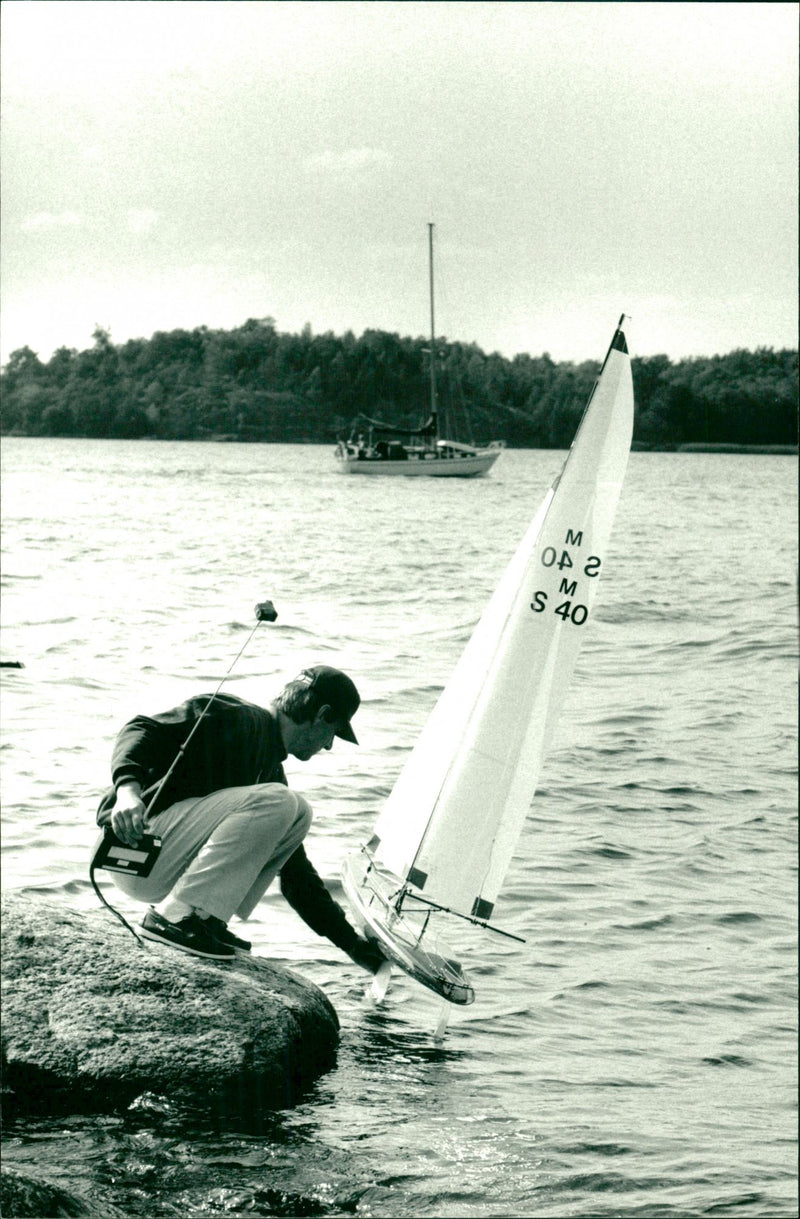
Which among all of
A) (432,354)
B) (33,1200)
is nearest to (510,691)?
(33,1200)

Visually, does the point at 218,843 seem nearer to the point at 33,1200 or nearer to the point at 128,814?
the point at 128,814

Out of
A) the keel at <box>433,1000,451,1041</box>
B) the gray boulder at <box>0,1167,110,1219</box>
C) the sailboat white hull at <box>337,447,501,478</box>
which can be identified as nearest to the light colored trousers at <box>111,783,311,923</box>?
the keel at <box>433,1000,451,1041</box>

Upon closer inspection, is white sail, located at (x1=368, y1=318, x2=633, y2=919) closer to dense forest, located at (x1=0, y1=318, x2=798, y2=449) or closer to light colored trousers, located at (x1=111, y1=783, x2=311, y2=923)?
light colored trousers, located at (x1=111, y1=783, x2=311, y2=923)

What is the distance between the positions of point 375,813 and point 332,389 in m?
2.83

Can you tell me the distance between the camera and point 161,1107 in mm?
3230

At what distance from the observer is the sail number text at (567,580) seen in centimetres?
410

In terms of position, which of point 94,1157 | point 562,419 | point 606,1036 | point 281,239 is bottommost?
point 606,1036

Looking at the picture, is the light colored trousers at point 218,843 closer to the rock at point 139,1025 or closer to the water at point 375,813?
the rock at point 139,1025

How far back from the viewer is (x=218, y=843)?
3.53 metres

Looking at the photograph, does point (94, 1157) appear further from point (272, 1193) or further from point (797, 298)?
point (797, 298)

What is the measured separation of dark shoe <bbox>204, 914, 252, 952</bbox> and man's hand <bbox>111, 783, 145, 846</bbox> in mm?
370

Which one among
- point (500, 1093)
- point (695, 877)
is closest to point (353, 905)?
point (500, 1093)

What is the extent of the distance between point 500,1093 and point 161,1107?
3.20ft

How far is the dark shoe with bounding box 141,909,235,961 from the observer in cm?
357
